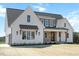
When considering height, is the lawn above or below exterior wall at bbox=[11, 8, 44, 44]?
below

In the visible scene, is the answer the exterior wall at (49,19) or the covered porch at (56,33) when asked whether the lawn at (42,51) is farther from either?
the exterior wall at (49,19)

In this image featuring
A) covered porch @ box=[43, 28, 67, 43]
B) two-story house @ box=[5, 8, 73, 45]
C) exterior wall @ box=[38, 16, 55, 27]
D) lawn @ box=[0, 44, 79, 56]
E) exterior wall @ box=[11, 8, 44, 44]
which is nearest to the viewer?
lawn @ box=[0, 44, 79, 56]

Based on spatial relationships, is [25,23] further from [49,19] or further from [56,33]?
[49,19]

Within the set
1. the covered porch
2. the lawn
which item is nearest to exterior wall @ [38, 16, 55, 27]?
the covered porch

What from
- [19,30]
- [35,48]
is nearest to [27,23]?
[19,30]

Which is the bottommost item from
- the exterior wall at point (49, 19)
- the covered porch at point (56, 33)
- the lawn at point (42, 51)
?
the lawn at point (42, 51)

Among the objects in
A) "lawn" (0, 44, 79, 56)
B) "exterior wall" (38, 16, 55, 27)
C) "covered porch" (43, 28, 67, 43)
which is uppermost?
"exterior wall" (38, 16, 55, 27)

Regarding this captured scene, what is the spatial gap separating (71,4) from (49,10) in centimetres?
102

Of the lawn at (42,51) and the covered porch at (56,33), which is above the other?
the covered porch at (56,33)

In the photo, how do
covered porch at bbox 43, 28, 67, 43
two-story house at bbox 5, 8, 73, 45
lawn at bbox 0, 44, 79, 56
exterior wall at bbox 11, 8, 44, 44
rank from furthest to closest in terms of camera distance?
covered porch at bbox 43, 28, 67, 43, exterior wall at bbox 11, 8, 44, 44, two-story house at bbox 5, 8, 73, 45, lawn at bbox 0, 44, 79, 56

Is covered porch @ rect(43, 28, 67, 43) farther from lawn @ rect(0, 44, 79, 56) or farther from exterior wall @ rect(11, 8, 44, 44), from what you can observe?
lawn @ rect(0, 44, 79, 56)

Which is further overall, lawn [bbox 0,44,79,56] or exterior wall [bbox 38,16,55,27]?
exterior wall [bbox 38,16,55,27]

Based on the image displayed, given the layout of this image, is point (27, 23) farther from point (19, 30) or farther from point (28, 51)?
point (28, 51)

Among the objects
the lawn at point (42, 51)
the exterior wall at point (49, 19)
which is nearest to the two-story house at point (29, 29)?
the exterior wall at point (49, 19)
